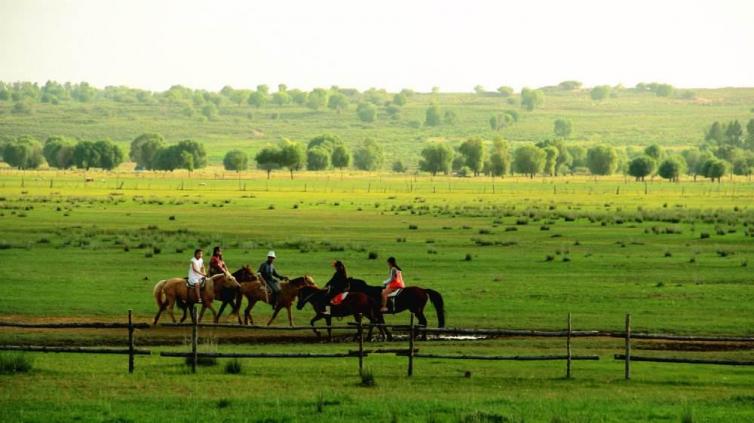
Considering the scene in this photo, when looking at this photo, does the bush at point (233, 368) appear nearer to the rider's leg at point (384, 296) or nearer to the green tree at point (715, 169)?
the rider's leg at point (384, 296)

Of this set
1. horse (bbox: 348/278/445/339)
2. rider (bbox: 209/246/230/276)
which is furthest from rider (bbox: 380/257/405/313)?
rider (bbox: 209/246/230/276)

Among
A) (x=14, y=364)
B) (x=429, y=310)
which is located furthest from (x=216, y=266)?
(x=14, y=364)

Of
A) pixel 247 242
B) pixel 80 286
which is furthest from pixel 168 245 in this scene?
pixel 80 286

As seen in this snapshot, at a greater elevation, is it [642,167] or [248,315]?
[642,167]

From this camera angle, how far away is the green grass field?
22.6 meters

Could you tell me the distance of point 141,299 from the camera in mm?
39500

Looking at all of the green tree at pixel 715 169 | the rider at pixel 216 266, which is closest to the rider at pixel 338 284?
the rider at pixel 216 266

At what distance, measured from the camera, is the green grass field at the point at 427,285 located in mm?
22609

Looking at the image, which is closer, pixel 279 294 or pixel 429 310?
pixel 279 294

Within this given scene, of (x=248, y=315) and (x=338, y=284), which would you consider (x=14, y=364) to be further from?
(x=248, y=315)

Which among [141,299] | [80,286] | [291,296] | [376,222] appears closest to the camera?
[291,296]

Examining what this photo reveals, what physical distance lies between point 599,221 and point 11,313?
2062 inches

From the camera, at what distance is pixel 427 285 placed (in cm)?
4366

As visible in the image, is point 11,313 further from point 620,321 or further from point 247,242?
point 247,242
